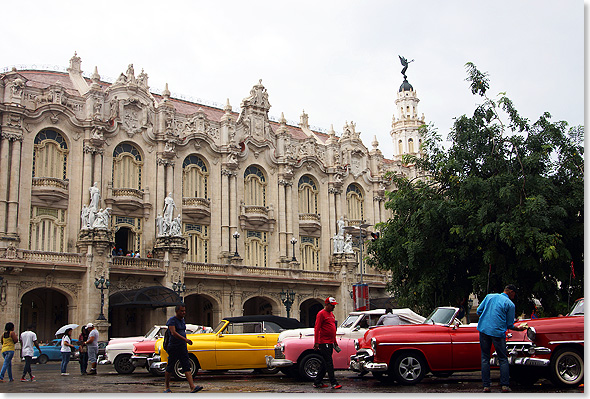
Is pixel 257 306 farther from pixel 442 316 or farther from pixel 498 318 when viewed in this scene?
pixel 498 318

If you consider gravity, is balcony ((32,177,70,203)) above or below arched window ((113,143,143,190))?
below

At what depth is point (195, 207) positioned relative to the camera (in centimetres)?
4578

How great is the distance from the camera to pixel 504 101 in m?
25.6

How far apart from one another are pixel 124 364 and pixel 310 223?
2956 cm

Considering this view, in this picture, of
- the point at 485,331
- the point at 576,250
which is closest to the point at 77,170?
the point at 576,250

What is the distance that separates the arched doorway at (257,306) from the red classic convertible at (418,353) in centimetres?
3281

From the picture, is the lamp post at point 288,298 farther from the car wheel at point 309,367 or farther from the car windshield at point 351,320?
the car wheel at point 309,367

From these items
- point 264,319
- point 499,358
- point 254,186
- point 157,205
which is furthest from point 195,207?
point 499,358

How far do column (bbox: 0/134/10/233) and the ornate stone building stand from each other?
0.19ft

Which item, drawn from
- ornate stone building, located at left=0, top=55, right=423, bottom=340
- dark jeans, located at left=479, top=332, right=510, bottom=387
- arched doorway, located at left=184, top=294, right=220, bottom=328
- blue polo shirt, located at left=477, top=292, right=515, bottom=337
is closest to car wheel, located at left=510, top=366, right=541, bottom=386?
dark jeans, located at left=479, top=332, right=510, bottom=387

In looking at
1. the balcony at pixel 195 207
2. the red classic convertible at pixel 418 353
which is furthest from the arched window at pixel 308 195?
the red classic convertible at pixel 418 353

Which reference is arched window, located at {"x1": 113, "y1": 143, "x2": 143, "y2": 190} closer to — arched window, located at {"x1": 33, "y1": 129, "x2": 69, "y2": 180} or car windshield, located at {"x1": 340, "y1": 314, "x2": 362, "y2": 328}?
arched window, located at {"x1": 33, "y1": 129, "x2": 69, "y2": 180}

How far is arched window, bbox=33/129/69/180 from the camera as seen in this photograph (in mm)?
41031

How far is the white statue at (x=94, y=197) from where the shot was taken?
39.5 metres
